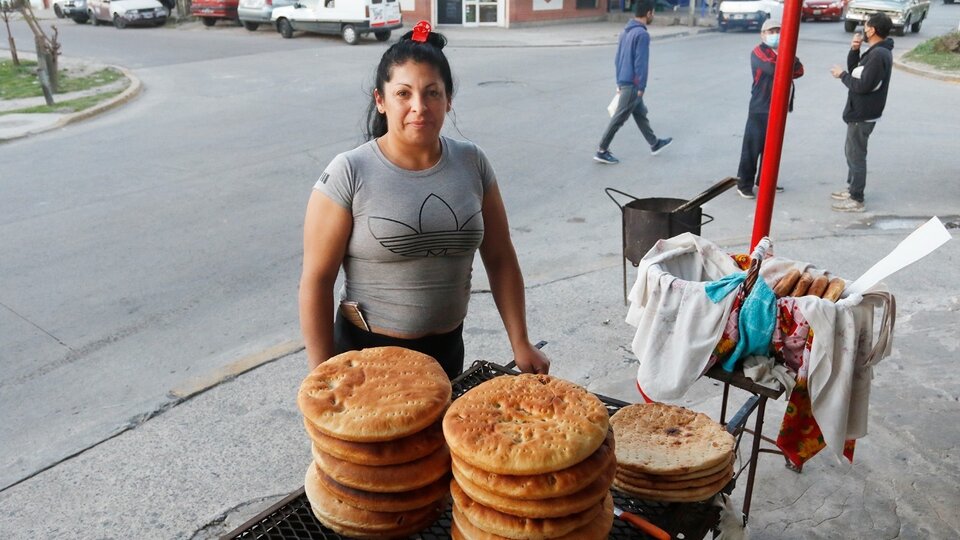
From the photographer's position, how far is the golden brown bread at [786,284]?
124 inches

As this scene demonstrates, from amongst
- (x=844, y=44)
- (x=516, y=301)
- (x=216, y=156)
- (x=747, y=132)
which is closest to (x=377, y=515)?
(x=516, y=301)

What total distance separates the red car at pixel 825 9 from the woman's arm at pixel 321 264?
33.0m

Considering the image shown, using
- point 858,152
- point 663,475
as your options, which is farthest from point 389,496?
Answer: point 858,152

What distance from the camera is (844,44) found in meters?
23.2

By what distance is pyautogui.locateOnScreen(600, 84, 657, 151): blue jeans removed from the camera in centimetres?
977

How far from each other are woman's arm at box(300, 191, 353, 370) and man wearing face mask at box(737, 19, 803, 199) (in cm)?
675

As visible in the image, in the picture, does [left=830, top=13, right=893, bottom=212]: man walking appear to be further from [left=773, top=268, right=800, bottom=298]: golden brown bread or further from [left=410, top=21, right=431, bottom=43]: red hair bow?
[left=410, top=21, right=431, bottom=43]: red hair bow

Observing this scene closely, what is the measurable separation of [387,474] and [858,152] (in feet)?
25.1

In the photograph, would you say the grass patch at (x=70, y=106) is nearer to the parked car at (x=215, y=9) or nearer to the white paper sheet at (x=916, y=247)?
the white paper sheet at (x=916, y=247)

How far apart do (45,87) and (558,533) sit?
1545cm

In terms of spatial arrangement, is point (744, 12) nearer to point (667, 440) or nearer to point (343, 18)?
point (343, 18)

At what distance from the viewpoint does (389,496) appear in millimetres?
1706

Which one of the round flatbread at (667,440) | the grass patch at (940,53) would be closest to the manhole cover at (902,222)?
the round flatbread at (667,440)

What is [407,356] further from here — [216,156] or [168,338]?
[216,156]
